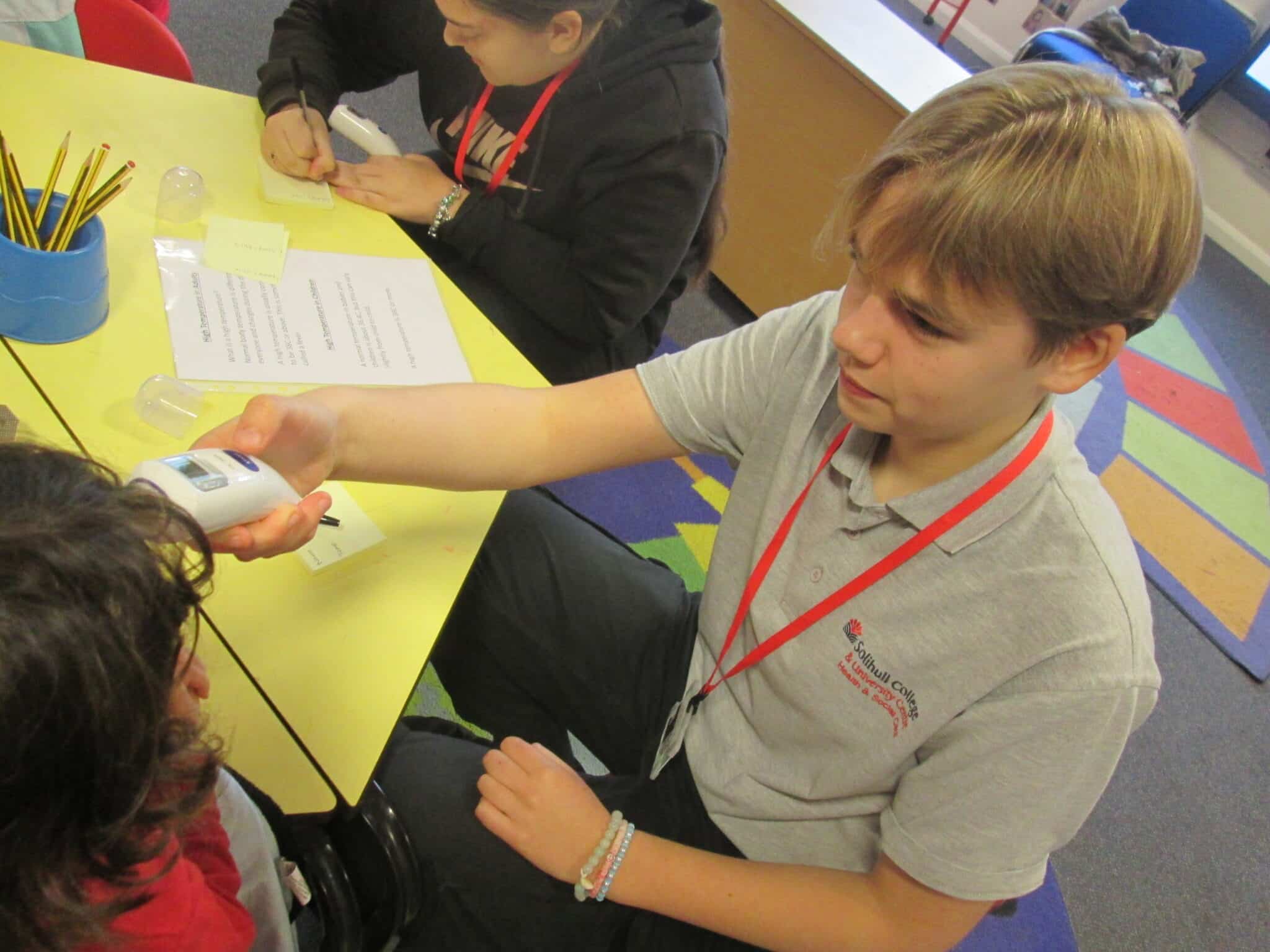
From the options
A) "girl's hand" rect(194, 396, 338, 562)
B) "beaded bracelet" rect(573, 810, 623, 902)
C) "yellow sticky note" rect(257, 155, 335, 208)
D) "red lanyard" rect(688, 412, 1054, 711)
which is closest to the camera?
"girl's hand" rect(194, 396, 338, 562)

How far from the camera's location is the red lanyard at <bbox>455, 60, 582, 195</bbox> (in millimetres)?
1262

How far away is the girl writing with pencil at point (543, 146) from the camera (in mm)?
1167

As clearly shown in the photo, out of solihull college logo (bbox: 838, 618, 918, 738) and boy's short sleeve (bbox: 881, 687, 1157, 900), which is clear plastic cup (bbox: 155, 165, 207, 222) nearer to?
solihull college logo (bbox: 838, 618, 918, 738)

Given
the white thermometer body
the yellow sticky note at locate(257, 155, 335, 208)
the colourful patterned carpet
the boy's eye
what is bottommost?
the colourful patterned carpet

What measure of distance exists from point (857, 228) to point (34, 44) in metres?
1.21

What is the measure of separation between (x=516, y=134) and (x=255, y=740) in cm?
98

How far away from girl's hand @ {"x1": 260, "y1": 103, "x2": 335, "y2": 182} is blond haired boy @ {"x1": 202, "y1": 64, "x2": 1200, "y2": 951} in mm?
441

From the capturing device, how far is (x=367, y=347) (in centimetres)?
98

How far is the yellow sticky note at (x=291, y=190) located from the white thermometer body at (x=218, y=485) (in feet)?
1.79

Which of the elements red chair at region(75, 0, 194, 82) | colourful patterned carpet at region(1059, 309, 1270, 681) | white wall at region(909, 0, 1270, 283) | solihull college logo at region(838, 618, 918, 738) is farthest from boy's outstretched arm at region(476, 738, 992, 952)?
white wall at region(909, 0, 1270, 283)

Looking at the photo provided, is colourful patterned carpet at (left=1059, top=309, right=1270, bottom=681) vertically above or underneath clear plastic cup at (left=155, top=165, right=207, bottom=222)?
underneath

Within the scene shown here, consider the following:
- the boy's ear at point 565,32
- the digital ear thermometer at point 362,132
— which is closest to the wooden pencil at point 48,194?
the digital ear thermometer at point 362,132

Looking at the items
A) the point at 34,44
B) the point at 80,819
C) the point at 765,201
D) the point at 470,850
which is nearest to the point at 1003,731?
the point at 470,850

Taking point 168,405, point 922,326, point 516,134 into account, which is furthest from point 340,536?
point 516,134
